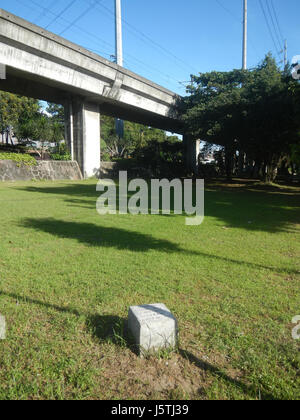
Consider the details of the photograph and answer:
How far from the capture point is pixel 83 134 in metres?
21.0

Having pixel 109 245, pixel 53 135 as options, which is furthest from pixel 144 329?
pixel 53 135

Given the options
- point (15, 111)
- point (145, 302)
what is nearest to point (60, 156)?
point (15, 111)

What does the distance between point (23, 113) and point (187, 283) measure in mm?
33285

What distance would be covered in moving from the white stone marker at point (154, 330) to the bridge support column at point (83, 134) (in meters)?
19.7

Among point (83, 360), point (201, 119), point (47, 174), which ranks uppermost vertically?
point (201, 119)

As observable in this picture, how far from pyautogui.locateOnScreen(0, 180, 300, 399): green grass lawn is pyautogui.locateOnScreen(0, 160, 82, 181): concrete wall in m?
12.3

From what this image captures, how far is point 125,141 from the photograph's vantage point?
39.5m

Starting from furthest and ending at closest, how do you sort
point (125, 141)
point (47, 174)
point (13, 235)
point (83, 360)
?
point (125, 141)
point (47, 174)
point (13, 235)
point (83, 360)

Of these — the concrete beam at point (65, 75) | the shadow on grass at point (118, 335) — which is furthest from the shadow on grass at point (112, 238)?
the concrete beam at point (65, 75)

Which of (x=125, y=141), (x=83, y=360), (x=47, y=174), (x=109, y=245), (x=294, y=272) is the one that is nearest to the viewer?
(x=83, y=360)

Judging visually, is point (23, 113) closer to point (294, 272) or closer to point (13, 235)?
point (13, 235)

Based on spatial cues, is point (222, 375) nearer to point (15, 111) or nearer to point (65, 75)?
point (65, 75)

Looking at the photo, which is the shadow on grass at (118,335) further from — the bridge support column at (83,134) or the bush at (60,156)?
the bridge support column at (83,134)

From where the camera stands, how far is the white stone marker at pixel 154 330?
7.50 ft
